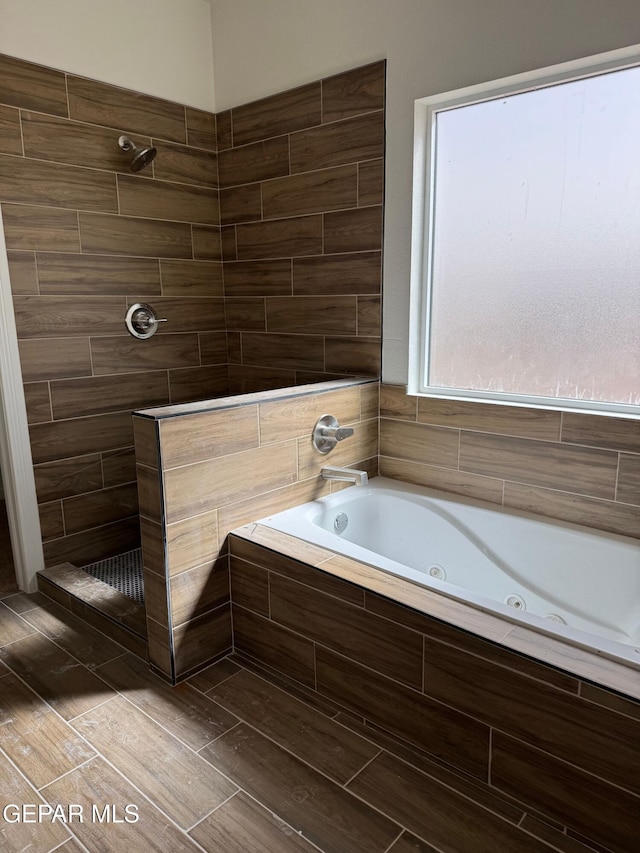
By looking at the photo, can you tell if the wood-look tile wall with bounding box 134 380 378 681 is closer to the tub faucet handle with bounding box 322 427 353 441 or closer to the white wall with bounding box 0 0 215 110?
the tub faucet handle with bounding box 322 427 353 441

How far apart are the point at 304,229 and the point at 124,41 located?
3.67ft

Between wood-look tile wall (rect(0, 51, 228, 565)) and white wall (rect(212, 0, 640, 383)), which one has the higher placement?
white wall (rect(212, 0, 640, 383))

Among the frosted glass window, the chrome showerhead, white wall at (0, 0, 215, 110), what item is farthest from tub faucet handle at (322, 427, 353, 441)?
white wall at (0, 0, 215, 110)

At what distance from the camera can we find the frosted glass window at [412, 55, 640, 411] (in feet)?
6.55

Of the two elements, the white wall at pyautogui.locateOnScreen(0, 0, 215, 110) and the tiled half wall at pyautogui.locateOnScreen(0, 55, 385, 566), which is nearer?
the white wall at pyautogui.locateOnScreen(0, 0, 215, 110)

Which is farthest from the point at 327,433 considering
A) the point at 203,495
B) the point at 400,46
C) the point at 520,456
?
the point at 400,46

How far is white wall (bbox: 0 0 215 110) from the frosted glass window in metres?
1.31

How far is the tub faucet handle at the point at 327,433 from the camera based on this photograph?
2.31 meters

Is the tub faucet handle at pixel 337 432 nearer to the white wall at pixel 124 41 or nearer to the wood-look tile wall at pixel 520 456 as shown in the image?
the wood-look tile wall at pixel 520 456

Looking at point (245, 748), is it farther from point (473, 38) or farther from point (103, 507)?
point (473, 38)

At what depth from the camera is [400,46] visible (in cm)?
229

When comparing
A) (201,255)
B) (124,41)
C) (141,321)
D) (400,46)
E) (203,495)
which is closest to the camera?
(203,495)

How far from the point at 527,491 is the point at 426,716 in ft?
3.22

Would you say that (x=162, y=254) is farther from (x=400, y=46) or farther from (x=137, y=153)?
(x=400, y=46)
